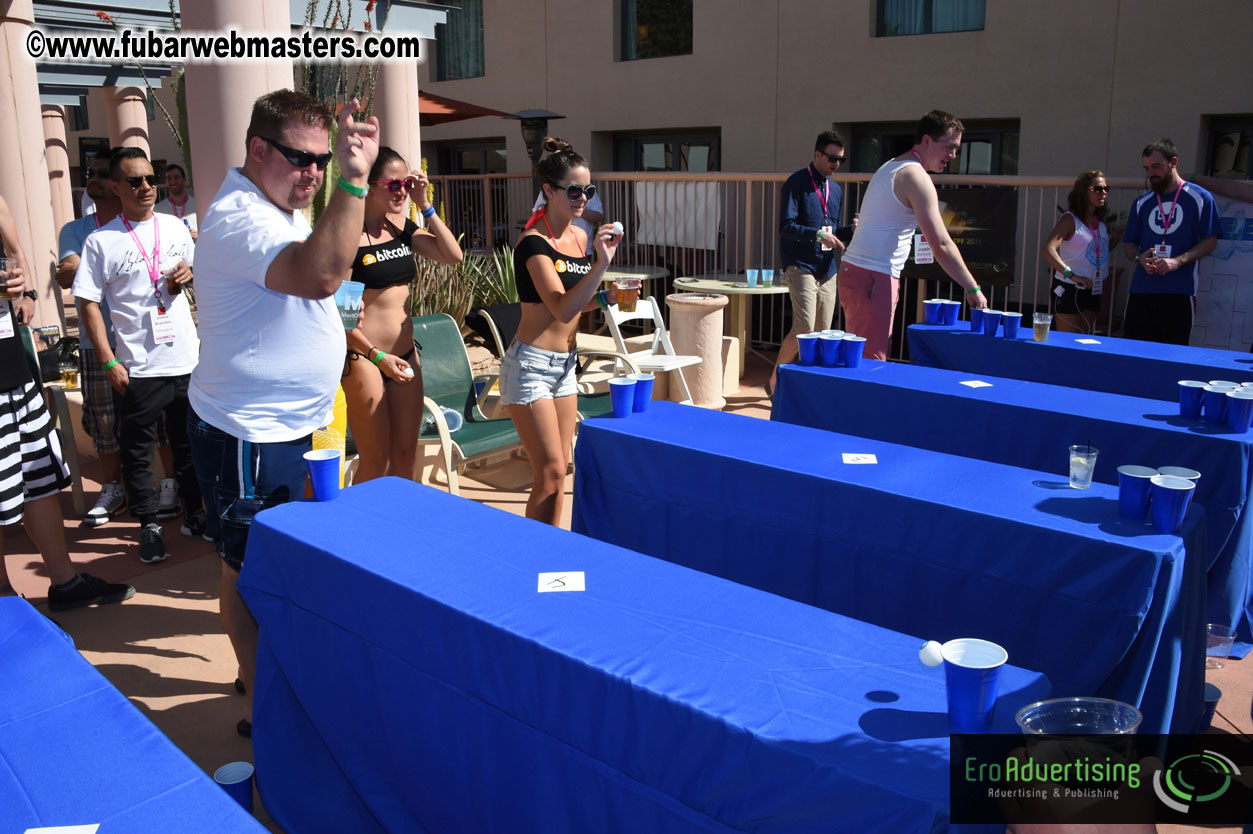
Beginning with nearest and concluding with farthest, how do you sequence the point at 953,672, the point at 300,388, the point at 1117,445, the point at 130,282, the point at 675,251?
the point at 953,672 < the point at 300,388 < the point at 1117,445 < the point at 130,282 < the point at 675,251

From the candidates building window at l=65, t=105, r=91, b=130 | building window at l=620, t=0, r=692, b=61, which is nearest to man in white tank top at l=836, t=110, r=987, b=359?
building window at l=620, t=0, r=692, b=61

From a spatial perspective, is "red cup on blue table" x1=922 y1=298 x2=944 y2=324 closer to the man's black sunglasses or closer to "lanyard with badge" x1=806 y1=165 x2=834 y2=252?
"lanyard with badge" x1=806 y1=165 x2=834 y2=252

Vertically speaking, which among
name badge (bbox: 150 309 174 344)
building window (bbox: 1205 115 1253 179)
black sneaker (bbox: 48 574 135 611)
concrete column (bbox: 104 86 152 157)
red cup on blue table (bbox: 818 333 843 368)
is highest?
concrete column (bbox: 104 86 152 157)

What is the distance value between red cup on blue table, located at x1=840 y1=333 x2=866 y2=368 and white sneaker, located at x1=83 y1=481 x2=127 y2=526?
12.8 ft

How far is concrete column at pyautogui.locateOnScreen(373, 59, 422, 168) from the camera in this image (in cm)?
937

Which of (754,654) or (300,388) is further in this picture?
(300,388)

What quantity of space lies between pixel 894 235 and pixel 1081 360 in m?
1.17

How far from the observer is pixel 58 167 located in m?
14.5

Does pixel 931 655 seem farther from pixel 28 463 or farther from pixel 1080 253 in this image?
pixel 1080 253

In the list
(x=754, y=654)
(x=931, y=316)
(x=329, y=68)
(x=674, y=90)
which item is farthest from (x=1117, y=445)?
(x=674, y=90)

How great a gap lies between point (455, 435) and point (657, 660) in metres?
3.39

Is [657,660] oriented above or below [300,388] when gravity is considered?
below

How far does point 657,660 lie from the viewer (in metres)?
1.96

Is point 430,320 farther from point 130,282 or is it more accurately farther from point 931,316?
point 931,316
